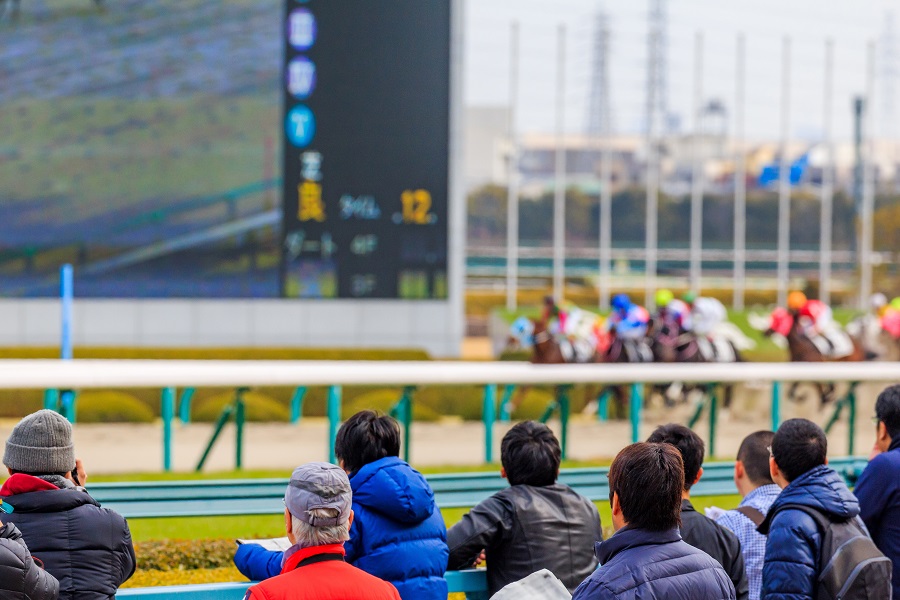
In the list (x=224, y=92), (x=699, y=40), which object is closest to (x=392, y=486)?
(x=224, y=92)

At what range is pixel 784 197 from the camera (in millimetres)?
18766

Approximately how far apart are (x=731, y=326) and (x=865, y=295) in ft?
18.2

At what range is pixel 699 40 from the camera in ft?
61.7

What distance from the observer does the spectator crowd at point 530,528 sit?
196 centimetres

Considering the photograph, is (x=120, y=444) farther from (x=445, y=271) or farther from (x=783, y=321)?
(x=783, y=321)

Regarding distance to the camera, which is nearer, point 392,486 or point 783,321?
point 392,486

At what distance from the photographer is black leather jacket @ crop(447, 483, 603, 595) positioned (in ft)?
8.93

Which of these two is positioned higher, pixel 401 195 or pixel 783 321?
Result: pixel 401 195

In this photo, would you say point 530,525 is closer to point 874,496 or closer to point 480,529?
point 480,529

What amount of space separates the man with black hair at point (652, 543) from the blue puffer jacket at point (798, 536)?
19.5 inches

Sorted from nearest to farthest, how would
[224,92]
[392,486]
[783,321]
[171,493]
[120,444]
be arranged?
1. [392,486]
2. [171,493]
3. [120,444]
4. [783,321]
5. [224,92]

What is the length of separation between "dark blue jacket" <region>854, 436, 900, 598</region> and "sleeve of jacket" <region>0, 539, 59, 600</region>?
197 centimetres

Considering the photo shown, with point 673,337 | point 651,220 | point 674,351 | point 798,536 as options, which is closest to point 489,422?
point 798,536

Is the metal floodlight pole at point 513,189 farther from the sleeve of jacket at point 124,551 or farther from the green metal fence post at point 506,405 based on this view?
the sleeve of jacket at point 124,551
